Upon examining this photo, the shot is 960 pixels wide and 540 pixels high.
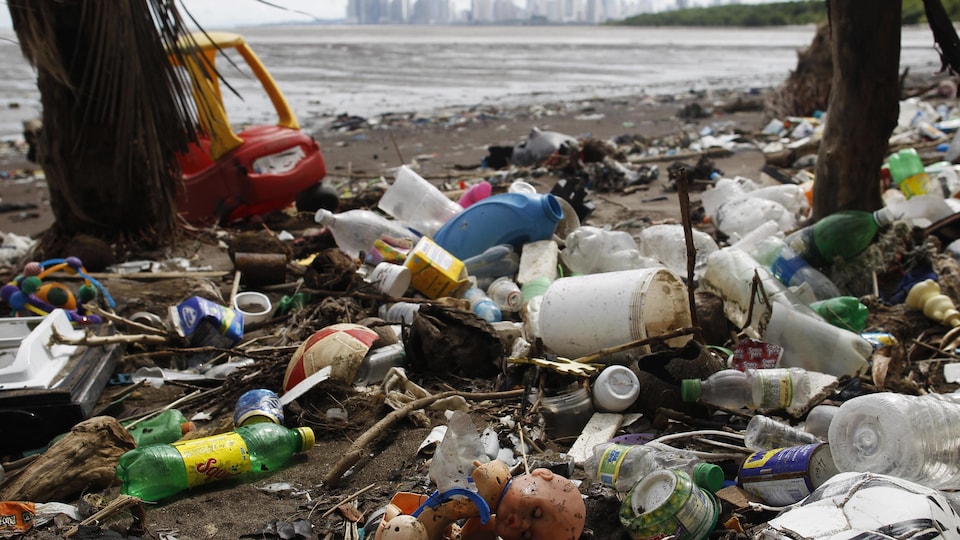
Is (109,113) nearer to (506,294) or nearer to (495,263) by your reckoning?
(495,263)

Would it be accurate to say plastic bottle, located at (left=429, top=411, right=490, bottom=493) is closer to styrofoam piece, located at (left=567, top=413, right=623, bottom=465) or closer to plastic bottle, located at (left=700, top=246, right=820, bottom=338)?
styrofoam piece, located at (left=567, top=413, right=623, bottom=465)

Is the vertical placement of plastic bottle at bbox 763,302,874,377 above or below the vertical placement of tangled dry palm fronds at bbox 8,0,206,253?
below

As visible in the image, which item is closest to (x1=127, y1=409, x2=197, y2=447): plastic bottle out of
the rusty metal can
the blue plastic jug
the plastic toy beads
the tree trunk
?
the plastic toy beads

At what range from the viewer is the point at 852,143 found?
4.39 meters

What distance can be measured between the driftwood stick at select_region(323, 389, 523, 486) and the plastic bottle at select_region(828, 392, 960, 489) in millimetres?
1217

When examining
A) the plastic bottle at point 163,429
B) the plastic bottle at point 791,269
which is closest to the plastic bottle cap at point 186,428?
the plastic bottle at point 163,429

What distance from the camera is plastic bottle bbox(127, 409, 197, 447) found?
296 cm

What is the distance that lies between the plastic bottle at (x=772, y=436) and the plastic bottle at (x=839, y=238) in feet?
6.17

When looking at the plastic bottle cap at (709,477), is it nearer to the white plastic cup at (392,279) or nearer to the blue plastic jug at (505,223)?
the white plastic cup at (392,279)

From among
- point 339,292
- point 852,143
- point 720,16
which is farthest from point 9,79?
point 720,16

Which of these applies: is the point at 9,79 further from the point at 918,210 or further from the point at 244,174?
the point at 918,210

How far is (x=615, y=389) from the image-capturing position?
→ 2.84 metres

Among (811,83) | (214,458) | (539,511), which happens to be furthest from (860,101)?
(811,83)

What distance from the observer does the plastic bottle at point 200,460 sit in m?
2.52
